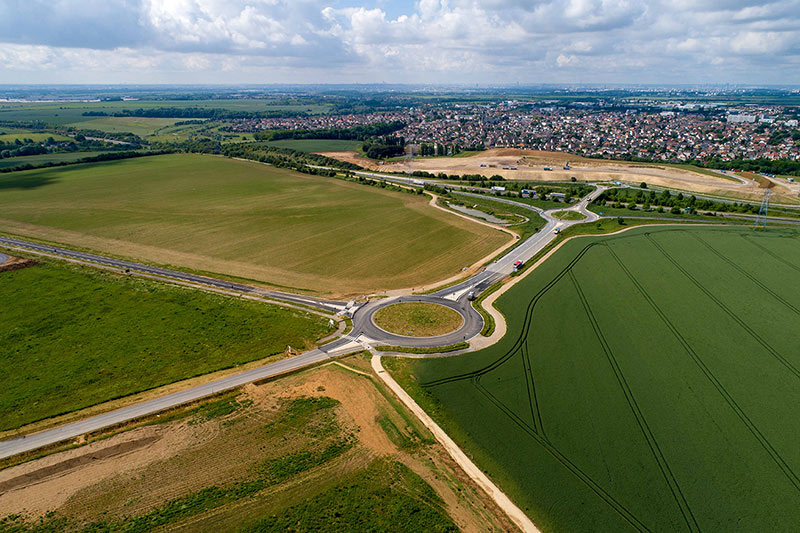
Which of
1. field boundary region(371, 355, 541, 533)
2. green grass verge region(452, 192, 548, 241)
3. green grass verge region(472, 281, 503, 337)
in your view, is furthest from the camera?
green grass verge region(452, 192, 548, 241)

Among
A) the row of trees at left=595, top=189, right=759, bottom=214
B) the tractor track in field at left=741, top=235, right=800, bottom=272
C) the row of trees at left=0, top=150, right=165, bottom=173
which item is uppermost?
the row of trees at left=0, top=150, right=165, bottom=173

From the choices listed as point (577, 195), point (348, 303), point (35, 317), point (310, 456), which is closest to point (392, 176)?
point (577, 195)

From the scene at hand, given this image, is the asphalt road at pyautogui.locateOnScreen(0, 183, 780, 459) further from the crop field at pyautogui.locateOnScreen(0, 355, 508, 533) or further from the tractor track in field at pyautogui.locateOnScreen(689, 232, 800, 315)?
the tractor track in field at pyautogui.locateOnScreen(689, 232, 800, 315)

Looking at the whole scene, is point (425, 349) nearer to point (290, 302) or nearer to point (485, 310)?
point (485, 310)

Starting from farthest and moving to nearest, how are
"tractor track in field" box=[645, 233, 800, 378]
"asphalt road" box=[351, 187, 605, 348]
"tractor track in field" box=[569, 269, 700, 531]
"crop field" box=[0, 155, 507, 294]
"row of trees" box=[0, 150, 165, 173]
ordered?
"row of trees" box=[0, 150, 165, 173], "crop field" box=[0, 155, 507, 294], "asphalt road" box=[351, 187, 605, 348], "tractor track in field" box=[645, 233, 800, 378], "tractor track in field" box=[569, 269, 700, 531]

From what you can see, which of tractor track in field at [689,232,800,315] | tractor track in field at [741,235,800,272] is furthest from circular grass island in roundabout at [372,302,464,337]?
tractor track in field at [741,235,800,272]

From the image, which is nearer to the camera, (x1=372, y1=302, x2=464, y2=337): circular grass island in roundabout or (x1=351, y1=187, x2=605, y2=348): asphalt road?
(x1=351, y1=187, x2=605, y2=348): asphalt road

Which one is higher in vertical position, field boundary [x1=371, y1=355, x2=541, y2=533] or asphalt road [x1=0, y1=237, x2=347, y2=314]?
asphalt road [x1=0, y1=237, x2=347, y2=314]

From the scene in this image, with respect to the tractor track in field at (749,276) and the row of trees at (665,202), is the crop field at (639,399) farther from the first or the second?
the row of trees at (665,202)
